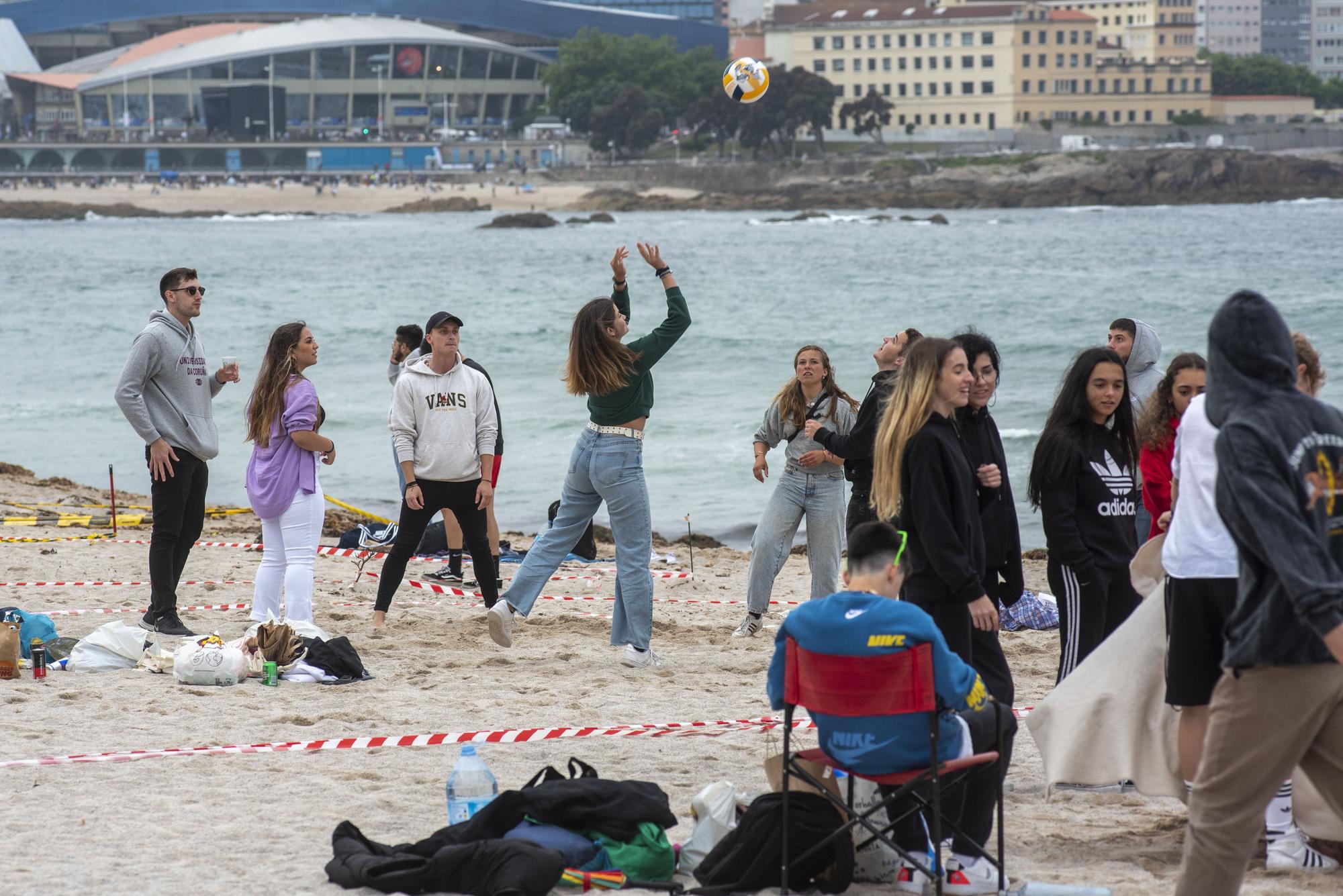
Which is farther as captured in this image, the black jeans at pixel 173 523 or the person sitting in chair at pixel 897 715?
the black jeans at pixel 173 523

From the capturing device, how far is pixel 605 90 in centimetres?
11350

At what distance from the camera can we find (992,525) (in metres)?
4.70

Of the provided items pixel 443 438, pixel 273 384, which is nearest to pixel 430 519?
pixel 443 438

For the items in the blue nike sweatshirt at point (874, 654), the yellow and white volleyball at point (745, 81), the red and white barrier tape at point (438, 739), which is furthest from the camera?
the yellow and white volleyball at point (745, 81)

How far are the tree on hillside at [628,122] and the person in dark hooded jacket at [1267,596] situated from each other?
354 feet

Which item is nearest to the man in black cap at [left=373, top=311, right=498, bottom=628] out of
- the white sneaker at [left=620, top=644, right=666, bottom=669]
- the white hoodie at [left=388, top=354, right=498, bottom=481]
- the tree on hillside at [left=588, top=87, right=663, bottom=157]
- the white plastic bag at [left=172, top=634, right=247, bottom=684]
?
the white hoodie at [left=388, top=354, right=498, bottom=481]

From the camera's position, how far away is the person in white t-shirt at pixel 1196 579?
362cm

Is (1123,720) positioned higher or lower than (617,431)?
lower

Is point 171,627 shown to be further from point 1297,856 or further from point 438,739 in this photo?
point 1297,856

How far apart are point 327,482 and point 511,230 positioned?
66181mm

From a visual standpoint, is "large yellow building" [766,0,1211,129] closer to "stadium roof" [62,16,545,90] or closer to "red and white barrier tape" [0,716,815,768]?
"stadium roof" [62,16,545,90]

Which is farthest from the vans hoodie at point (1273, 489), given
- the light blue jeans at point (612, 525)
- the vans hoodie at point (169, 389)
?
the vans hoodie at point (169, 389)

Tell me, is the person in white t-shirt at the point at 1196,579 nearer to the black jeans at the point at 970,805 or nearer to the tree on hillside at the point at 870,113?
the black jeans at the point at 970,805

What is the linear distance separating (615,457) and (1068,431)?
2038 millimetres
